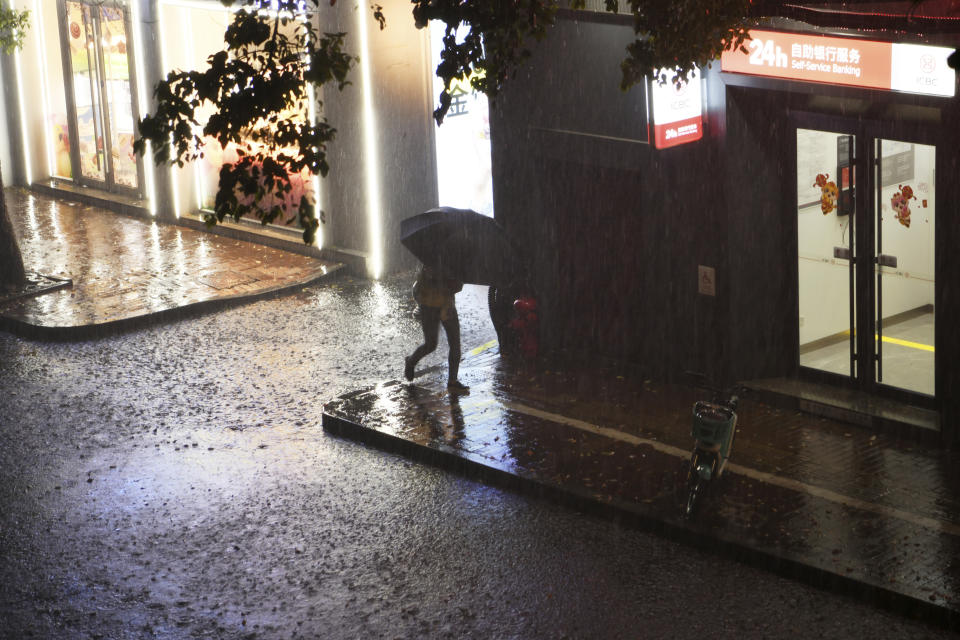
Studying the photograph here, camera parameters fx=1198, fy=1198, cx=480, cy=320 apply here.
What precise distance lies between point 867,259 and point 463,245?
138 inches

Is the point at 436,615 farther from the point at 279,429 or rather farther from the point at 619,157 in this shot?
the point at 619,157

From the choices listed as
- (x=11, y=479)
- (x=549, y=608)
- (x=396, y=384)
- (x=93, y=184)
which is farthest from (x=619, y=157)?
(x=93, y=184)

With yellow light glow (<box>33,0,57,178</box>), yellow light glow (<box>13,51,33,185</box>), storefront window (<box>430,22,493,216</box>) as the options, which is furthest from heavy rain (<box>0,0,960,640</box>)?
yellow light glow (<box>13,51,33,185</box>)

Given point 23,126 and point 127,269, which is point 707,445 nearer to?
point 127,269

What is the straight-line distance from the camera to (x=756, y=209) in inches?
413

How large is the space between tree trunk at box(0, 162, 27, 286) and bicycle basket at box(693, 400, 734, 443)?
407 inches

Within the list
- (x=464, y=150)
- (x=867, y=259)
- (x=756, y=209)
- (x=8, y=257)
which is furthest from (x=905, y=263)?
(x=8, y=257)

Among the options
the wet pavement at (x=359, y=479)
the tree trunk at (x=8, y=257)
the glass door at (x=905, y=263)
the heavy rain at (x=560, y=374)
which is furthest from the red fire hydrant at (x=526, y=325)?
the tree trunk at (x=8, y=257)

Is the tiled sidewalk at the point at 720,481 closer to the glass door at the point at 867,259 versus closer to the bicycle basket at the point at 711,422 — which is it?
the bicycle basket at the point at 711,422

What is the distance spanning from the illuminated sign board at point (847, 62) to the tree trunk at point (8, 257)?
31.7 ft

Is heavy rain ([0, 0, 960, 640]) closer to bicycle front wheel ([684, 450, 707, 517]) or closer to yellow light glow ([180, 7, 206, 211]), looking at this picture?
bicycle front wheel ([684, 450, 707, 517])

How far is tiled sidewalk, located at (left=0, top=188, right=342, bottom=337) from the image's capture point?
14.2 metres

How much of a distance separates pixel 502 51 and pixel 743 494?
360cm

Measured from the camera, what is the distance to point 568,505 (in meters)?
8.80
